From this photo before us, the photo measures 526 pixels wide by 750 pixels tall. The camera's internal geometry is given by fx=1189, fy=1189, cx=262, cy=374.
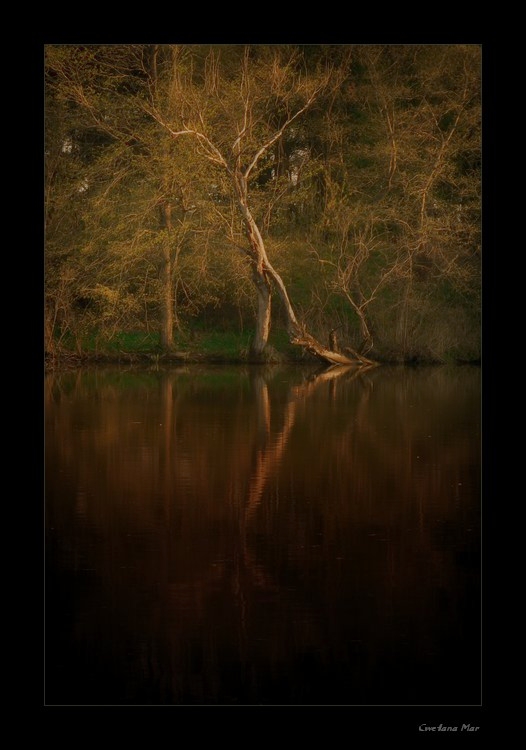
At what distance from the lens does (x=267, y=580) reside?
25.8 feet

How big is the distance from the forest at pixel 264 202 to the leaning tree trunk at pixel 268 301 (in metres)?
0.06

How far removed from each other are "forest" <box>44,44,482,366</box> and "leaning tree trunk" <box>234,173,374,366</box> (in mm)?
57

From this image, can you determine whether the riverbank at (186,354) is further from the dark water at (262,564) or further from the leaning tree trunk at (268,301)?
the dark water at (262,564)

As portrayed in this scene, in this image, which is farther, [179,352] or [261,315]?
[179,352]

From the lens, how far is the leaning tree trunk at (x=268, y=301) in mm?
30188

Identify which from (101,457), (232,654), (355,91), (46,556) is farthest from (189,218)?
(232,654)

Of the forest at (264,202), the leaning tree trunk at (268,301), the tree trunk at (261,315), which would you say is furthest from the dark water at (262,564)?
the tree trunk at (261,315)

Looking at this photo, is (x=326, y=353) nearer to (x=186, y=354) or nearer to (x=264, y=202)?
(x=186, y=354)

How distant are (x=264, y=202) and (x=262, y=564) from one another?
945 inches

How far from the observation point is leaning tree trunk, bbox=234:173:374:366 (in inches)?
1188

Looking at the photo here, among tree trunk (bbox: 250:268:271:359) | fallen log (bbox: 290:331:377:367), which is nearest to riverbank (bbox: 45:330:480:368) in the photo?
tree trunk (bbox: 250:268:271:359)

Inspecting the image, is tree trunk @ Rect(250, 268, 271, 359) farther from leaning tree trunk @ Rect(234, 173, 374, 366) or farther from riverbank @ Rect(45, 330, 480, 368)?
riverbank @ Rect(45, 330, 480, 368)

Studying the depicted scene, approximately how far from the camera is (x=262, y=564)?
27.3ft

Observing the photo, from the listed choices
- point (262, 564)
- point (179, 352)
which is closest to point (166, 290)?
point (179, 352)
